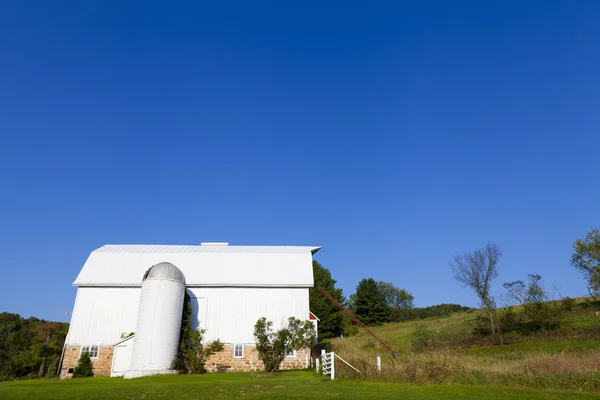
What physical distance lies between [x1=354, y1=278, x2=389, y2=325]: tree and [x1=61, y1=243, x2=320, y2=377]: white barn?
34.3m

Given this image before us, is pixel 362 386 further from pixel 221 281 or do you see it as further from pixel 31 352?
pixel 31 352

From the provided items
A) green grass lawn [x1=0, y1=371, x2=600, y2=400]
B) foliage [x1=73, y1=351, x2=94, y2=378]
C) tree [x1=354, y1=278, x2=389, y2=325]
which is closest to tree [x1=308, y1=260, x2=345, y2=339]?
tree [x1=354, y1=278, x2=389, y2=325]

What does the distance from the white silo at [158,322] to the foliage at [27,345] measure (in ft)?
40.0

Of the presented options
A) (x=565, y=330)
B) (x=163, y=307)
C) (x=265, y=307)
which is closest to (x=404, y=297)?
(x=565, y=330)

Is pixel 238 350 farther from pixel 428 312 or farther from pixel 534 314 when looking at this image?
pixel 428 312

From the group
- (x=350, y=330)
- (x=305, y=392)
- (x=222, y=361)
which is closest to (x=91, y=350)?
(x=222, y=361)

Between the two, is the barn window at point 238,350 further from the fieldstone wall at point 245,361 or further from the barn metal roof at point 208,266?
the barn metal roof at point 208,266

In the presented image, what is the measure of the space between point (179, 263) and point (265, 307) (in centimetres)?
772

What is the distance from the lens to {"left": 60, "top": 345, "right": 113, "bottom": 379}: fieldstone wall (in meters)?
27.7

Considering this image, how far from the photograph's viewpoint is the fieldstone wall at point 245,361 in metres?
28.1

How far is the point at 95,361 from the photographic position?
27891 mm

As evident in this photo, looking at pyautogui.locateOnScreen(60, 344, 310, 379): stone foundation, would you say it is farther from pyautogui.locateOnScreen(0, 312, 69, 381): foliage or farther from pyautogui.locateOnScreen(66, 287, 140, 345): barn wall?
pyautogui.locateOnScreen(0, 312, 69, 381): foliage

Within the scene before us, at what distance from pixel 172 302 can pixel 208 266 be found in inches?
223

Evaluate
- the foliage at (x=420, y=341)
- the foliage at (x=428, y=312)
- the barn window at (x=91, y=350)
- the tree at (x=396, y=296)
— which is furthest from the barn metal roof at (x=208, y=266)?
the tree at (x=396, y=296)
